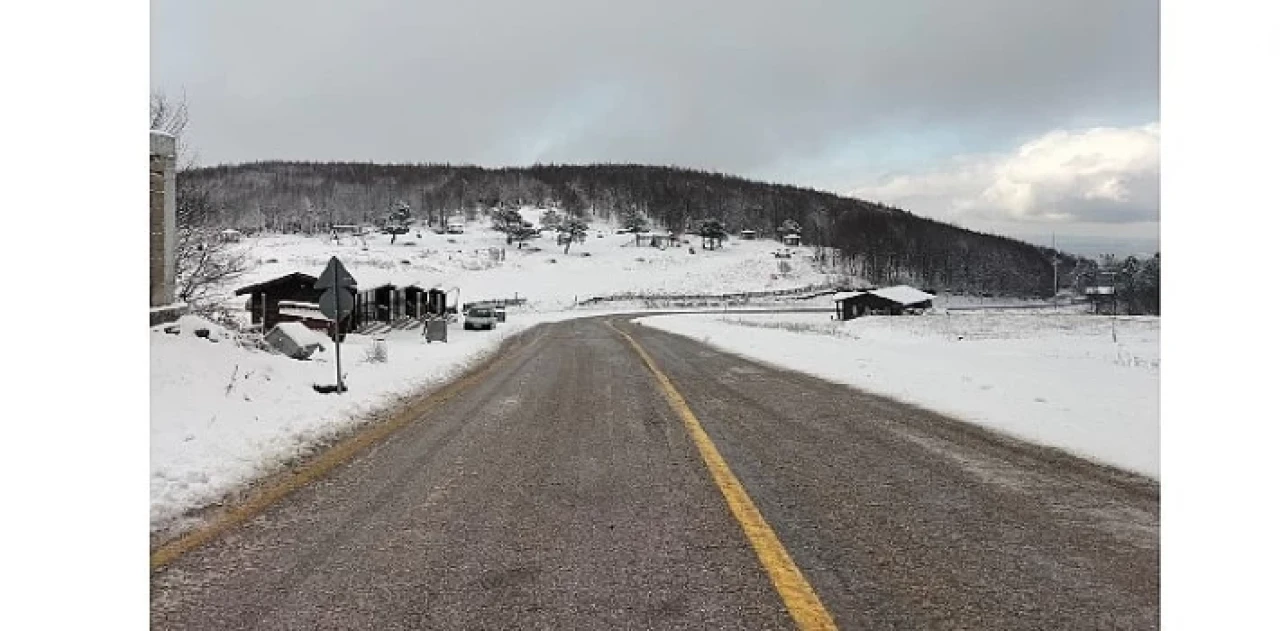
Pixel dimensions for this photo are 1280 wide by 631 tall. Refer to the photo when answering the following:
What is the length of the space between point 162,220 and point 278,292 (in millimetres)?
26975

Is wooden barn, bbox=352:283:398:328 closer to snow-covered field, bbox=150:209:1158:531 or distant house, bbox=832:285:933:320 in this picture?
snow-covered field, bbox=150:209:1158:531

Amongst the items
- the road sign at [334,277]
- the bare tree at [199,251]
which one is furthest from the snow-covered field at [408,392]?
the bare tree at [199,251]

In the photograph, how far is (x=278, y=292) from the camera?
3744 centimetres

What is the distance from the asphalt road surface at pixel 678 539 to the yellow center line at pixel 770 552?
0.03 metres

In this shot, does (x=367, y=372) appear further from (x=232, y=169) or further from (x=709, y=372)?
(x=232, y=169)

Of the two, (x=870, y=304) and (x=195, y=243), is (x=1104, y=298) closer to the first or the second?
(x=870, y=304)

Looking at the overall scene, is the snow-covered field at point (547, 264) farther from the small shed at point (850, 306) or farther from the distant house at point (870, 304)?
the distant house at point (870, 304)

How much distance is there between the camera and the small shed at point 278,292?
121 feet

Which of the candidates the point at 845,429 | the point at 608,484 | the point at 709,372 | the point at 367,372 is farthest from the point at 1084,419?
the point at 367,372

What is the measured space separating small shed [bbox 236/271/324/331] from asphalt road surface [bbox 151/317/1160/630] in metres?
31.9

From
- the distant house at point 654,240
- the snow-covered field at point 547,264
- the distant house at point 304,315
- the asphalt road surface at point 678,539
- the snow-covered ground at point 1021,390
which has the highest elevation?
the distant house at point 654,240

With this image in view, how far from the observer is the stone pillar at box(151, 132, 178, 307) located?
39.3 feet

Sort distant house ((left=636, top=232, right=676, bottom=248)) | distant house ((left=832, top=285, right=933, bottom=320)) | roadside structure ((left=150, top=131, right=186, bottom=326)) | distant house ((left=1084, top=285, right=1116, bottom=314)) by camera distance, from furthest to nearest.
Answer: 1. distant house ((left=636, top=232, right=676, bottom=248))
2. distant house ((left=1084, top=285, right=1116, bottom=314))
3. distant house ((left=832, top=285, right=933, bottom=320))
4. roadside structure ((left=150, top=131, right=186, bottom=326))

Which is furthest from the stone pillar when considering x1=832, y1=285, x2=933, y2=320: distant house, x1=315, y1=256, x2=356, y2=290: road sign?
x1=832, y1=285, x2=933, y2=320: distant house
